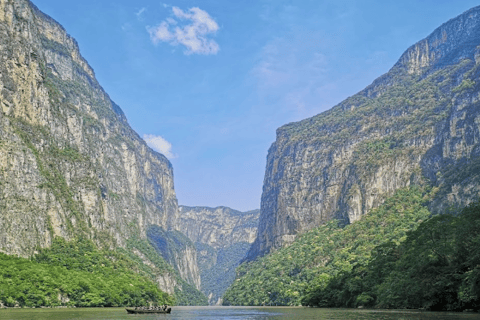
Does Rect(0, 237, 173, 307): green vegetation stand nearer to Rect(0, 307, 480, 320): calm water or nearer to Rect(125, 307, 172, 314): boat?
Rect(0, 307, 480, 320): calm water

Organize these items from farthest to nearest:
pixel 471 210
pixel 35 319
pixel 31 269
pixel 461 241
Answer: pixel 31 269, pixel 471 210, pixel 461 241, pixel 35 319

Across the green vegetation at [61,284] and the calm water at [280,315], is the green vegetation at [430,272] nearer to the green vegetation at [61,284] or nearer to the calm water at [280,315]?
the calm water at [280,315]

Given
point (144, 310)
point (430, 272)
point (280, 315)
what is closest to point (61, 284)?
point (144, 310)

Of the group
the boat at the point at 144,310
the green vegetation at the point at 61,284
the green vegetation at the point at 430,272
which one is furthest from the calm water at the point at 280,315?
the green vegetation at the point at 61,284

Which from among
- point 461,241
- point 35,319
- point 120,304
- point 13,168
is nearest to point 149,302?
point 120,304

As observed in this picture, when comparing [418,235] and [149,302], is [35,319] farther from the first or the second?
[149,302]

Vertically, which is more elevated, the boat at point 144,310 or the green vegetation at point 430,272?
the green vegetation at point 430,272

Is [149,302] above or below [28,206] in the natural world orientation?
below

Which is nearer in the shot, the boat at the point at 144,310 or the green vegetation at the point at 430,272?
the green vegetation at the point at 430,272
